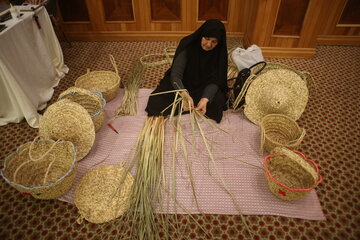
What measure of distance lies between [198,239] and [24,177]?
Answer: 119 centimetres

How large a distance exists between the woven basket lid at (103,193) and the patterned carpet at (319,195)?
0.07 meters

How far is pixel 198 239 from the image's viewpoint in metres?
1.38

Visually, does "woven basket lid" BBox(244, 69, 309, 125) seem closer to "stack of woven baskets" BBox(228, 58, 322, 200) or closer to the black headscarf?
"stack of woven baskets" BBox(228, 58, 322, 200)

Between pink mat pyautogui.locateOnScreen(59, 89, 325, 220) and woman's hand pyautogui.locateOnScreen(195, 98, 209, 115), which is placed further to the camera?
woman's hand pyautogui.locateOnScreen(195, 98, 209, 115)

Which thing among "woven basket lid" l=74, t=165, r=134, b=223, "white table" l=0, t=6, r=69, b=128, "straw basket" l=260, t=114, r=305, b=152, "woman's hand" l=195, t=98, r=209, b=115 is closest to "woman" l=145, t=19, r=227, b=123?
"woman's hand" l=195, t=98, r=209, b=115

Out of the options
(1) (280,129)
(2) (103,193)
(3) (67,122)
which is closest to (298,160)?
(1) (280,129)

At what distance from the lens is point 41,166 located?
63.8 inches

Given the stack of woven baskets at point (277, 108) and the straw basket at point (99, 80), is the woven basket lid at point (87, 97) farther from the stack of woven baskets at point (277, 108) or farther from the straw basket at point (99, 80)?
the stack of woven baskets at point (277, 108)

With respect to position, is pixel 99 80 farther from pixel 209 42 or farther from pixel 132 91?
pixel 209 42

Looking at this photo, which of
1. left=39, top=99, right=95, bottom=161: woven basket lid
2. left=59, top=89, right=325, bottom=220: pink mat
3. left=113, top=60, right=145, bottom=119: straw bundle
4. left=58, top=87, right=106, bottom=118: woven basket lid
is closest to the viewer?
left=59, top=89, right=325, bottom=220: pink mat

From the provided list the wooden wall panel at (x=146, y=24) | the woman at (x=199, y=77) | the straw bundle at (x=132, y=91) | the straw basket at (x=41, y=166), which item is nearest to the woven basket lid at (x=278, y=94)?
the woman at (x=199, y=77)

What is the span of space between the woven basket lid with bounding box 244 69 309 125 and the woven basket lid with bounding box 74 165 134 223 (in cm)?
121

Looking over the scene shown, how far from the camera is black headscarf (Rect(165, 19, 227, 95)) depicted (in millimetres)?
1874

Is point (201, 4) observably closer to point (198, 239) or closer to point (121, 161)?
point (121, 161)
